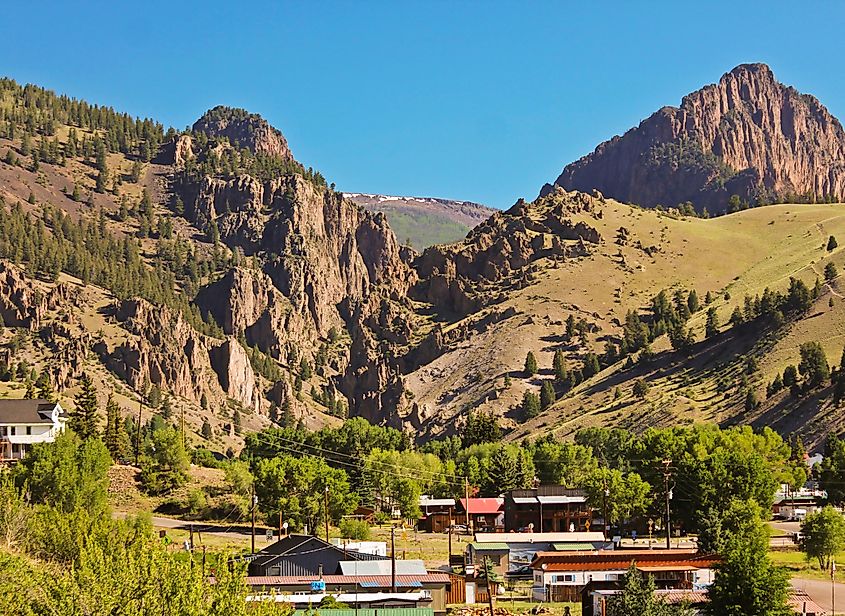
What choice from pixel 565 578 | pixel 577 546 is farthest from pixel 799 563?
pixel 565 578

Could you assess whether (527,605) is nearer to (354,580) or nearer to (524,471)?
(354,580)

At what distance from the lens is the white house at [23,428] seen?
416ft

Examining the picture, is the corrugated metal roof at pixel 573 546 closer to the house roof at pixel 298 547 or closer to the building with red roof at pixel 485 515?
the house roof at pixel 298 547

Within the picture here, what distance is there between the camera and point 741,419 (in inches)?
7490

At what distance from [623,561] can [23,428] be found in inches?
2931

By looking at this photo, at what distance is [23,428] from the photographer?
423 ft

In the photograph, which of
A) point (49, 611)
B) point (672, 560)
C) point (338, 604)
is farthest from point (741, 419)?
point (49, 611)

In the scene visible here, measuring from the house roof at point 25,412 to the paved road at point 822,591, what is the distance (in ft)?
275

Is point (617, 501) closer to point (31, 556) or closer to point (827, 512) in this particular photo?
point (827, 512)

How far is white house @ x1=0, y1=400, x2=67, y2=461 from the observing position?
127 m

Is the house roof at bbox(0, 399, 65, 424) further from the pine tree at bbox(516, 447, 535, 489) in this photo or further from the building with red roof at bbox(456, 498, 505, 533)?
the pine tree at bbox(516, 447, 535, 489)

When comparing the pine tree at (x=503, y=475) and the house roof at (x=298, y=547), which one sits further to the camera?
the pine tree at (x=503, y=475)

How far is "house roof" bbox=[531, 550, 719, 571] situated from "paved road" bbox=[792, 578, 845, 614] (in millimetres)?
6296

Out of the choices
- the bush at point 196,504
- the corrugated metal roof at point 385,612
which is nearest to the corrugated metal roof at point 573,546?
the corrugated metal roof at point 385,612
